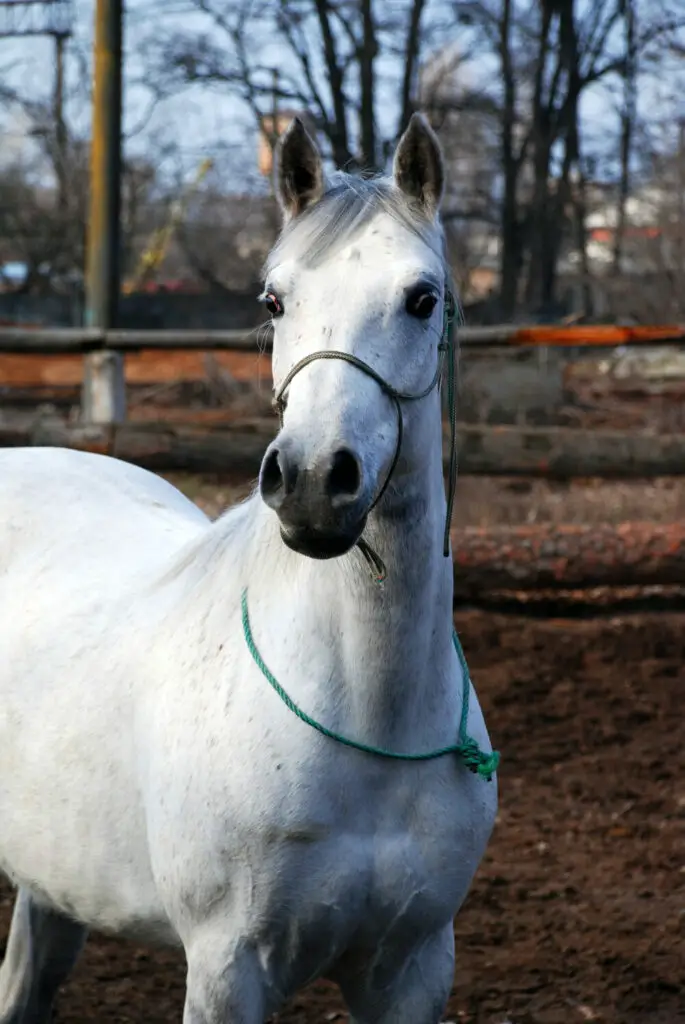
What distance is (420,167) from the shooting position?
2289 millimetres

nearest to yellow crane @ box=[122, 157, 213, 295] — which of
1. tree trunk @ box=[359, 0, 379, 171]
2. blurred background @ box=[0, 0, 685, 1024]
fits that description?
blurred background @ box=[0, 0, 685, 1024]

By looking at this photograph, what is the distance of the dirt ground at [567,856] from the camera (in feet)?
11.7

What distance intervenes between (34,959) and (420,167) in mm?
2072

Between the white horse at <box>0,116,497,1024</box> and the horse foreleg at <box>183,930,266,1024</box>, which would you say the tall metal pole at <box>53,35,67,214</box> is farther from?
the horse foreleg at <box>183,930,266,1024</box>

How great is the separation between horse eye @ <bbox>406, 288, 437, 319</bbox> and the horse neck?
0.24 metres

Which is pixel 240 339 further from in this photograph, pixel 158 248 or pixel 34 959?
pixel 158 248

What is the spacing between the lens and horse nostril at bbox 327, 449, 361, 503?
6.31 ft

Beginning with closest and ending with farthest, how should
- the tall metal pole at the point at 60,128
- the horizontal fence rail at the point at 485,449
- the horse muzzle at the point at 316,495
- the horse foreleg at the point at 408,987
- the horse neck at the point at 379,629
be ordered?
the horse muzzle at the point at 316,495 → the horse neck at the point at 379,629 → the horse foreleg at the point at 408,987 → the horizontal fence rail at the point at 485,449 → the tall metal pole at the point at 60,128

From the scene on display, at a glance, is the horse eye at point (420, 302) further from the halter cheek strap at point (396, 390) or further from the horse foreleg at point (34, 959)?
the horse foreleg at point (34, 959)

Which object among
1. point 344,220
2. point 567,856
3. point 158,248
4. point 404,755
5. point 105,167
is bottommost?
point 567,856

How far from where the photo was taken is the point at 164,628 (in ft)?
8.59

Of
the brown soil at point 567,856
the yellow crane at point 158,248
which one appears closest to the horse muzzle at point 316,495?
the brown soil at point 567,856

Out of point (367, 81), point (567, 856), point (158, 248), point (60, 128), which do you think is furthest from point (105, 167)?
point (158, 248)

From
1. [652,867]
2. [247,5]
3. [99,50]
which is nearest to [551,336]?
[652,867]
